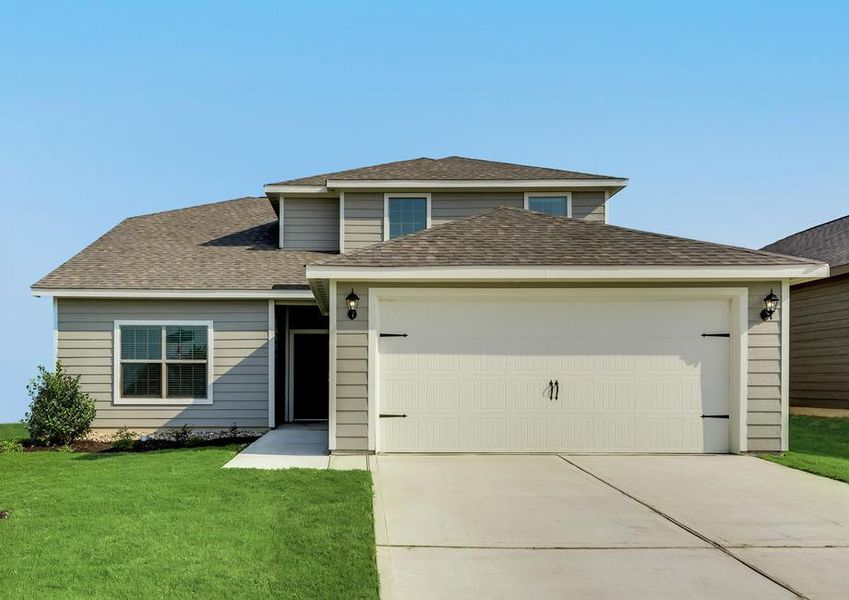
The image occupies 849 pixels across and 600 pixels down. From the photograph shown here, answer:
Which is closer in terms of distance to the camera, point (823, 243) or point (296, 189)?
point (296, 189)

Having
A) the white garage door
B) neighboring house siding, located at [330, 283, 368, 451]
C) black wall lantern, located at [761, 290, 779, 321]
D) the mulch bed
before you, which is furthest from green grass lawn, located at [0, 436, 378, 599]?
black wall lantern, located at [761, 290, 779, 321]

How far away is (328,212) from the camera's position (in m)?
13.9

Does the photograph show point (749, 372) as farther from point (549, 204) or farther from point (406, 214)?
point (406, 214)

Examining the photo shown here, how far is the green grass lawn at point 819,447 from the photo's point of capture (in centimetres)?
769

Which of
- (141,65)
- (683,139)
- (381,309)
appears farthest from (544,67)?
(141,65)

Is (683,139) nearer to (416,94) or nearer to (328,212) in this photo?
(416,94)

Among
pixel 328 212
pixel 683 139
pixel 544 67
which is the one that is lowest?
pixel 328 212

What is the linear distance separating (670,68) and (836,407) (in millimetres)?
9078

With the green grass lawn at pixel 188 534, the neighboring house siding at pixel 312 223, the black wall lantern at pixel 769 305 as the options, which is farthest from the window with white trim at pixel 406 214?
the green grass lawn at pixel 188 534

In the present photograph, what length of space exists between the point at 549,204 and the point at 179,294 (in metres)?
8.17

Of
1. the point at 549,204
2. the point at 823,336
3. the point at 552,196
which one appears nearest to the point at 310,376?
the point at 549,204

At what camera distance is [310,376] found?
42.1 ft

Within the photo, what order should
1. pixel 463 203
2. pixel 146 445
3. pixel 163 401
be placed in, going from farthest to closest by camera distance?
pixel 463 203 → pixel 163 401 → pixel 146 445

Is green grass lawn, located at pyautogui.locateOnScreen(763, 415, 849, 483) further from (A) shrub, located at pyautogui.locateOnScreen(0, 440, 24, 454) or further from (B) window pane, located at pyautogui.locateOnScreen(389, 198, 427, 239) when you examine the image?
(A) shrub, located at pyautogui.locateOnScreen(0, 440, 24, 454)
